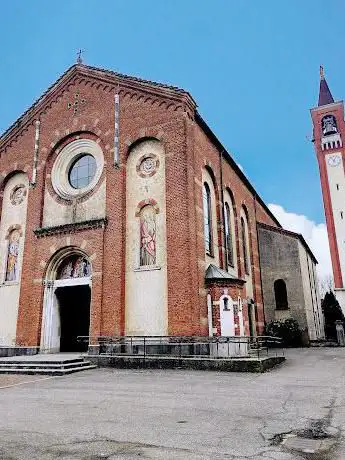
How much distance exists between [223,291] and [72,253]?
696 centimetres

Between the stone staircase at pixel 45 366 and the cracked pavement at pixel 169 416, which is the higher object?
the stone staircase at pixel 45 366

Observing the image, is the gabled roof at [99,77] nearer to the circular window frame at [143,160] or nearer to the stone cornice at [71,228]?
the circular window frame at [143,160]

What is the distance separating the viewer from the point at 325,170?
43250 millimetres

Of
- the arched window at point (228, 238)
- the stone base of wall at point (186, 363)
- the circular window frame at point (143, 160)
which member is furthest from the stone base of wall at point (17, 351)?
the arched window at point (228, 238)

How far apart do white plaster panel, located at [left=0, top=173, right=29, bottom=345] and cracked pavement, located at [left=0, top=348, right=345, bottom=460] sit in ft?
25.7

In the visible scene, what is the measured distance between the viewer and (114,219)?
1636 cm

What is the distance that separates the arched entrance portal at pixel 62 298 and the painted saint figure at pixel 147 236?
2664 mm

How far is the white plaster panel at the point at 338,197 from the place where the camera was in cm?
4031

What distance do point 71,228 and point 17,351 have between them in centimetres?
577

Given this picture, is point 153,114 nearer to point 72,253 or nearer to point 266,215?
point 72,253

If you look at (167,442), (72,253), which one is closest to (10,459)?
(167,442)

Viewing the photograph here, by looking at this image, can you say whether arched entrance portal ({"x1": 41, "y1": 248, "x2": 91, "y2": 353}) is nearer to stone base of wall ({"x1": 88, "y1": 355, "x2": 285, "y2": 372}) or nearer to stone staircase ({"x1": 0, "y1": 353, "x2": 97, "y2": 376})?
stone staircase ({"x1": 0, "y1": 353, "x2": 97, "y2": 376})

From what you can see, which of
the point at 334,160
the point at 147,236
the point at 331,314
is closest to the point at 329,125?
the point at 334,160

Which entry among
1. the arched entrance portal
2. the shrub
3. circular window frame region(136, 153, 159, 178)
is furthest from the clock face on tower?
the arched entrance portal
